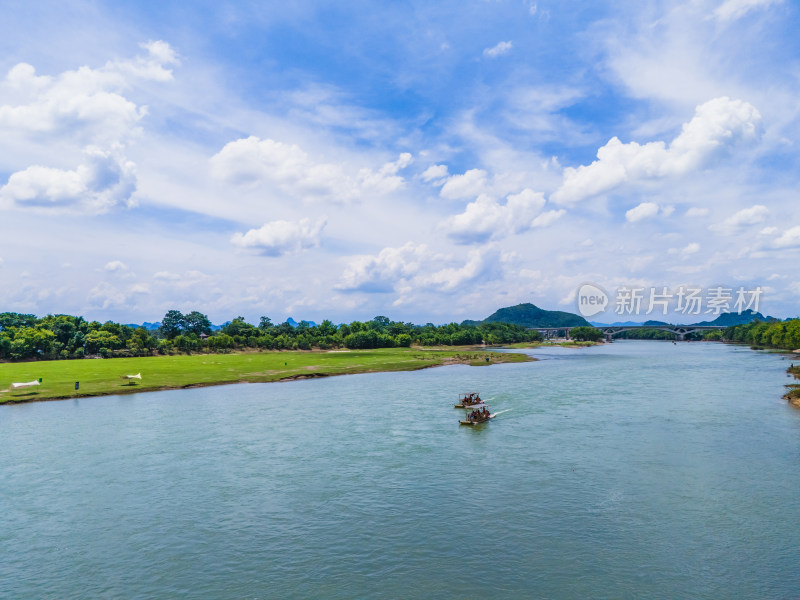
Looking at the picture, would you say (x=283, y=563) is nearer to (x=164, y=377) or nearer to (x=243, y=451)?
(x=243, y=451)

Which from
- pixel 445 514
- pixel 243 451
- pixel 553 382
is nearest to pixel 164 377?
pixel 243 451

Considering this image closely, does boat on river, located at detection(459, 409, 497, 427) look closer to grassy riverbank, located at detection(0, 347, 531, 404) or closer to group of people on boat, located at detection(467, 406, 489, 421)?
group of people on boat, located at detection(467, 406, 489, 421)

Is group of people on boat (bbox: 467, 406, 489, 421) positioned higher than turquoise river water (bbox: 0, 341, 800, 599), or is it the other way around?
group of people on boat (bbox: 467, 406, 489, 421)

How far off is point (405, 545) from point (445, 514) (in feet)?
14.7

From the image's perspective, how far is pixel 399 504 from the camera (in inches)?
1253

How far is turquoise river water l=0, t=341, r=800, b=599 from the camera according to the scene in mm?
23156

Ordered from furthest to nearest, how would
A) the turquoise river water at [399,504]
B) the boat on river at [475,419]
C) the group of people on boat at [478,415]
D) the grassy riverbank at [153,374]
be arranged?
the grassy riverbank at [153,374], the group of people on boat at [478,415], the boat on river at [475,419], the turquoise river water at [399,504]

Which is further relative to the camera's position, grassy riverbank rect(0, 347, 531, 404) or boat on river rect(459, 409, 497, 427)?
grassy riverbank rect(0, 347, 531, 404)

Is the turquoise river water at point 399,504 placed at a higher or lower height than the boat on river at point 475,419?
lower

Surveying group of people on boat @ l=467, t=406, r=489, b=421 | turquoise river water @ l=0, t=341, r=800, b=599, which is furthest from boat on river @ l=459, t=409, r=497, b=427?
turquoise river water @ l=0, t=341, r=800, b=599

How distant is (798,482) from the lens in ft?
115

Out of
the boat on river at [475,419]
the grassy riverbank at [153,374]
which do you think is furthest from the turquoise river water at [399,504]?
the grassy riverbank at [153,374]

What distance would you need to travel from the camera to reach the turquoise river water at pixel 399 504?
2316cm

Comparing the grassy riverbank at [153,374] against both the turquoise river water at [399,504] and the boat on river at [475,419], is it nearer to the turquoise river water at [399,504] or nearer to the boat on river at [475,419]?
the turquoise river water at [399,504]
